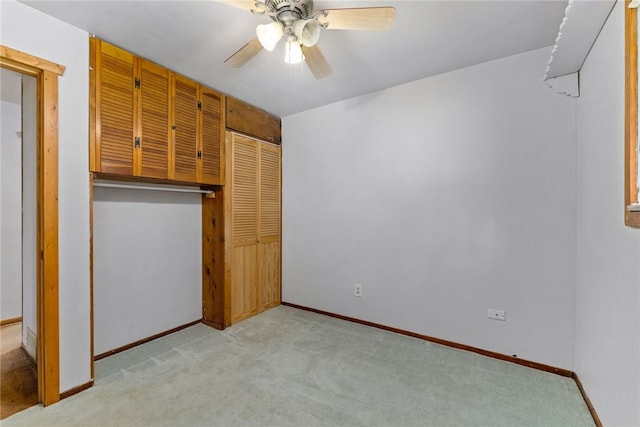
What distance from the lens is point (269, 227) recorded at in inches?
140

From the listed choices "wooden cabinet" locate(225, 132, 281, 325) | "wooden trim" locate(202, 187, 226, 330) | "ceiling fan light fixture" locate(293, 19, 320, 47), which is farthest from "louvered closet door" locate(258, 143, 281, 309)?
"ceiling fan light fixture" locate(293, 19, 320, 47)

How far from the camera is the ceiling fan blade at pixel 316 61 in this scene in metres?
1.79

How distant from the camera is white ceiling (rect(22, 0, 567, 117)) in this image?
5.62 ft

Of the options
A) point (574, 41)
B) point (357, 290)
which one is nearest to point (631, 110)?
point (574, 41)

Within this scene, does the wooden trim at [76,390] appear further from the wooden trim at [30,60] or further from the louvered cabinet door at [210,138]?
the wooden trim at [30,60]

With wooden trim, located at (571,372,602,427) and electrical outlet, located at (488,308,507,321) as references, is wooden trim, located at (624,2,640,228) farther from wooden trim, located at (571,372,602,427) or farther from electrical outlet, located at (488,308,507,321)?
electrical outlet, located at (488,308,507,321)

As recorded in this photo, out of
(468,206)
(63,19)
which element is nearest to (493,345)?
(468,206)

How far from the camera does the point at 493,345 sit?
2.34 metres

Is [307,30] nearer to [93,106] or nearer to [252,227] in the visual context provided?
[93,106]

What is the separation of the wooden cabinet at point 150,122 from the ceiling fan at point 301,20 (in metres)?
1.12

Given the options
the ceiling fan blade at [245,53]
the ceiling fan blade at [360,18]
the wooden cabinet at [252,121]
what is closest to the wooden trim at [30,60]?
the ceiling fan blade at [245,53]

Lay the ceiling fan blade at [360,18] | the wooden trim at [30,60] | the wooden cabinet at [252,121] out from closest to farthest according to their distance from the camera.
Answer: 1. the ceiling fan blade at [360,18]
2. the wooden trim at [30,60]
3. the wooden cabinet at [252,121]

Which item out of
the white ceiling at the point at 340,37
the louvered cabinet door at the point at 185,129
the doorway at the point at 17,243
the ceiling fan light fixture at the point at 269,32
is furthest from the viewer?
the louvered cabinet door at the point at 185,129

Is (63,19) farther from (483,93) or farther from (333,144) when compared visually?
(483,93)
